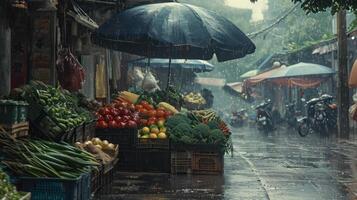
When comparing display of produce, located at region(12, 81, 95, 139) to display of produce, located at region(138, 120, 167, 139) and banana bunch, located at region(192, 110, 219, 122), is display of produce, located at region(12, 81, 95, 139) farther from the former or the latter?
banana bunch, located at region(192, 110, 219, 122)

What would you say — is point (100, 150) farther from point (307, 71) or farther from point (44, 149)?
point (307, 71)

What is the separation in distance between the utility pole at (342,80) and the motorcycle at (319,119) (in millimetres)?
2499

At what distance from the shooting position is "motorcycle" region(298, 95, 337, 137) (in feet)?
70.1

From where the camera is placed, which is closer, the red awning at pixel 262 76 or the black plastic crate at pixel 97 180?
the black plastic crate at pixel 97 180

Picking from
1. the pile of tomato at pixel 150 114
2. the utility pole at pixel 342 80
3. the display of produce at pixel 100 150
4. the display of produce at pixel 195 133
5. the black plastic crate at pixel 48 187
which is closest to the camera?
A: the black plastic crate at pixel 48 187

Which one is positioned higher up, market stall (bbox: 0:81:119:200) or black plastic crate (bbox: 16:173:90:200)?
market stall (bbox: 0:81:119:200)

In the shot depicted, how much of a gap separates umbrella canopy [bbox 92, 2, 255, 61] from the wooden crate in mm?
4043

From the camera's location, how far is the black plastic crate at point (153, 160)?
10.1m

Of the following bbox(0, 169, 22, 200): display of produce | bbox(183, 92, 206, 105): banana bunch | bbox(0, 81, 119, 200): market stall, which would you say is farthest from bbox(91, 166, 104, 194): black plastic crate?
bbox(183, 92, 206, 105): banana bunch

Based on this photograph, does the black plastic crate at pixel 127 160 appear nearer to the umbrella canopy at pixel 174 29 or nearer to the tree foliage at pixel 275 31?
the umbrella canopy at pixel 174 29

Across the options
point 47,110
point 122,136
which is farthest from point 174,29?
point 47,110

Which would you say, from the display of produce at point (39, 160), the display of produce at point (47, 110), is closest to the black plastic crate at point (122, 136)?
the display of produce at point (47, 110)

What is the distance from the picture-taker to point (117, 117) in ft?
33.9

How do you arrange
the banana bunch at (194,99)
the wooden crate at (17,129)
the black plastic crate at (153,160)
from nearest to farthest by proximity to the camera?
the wooden crate at (17,129) → the black plastic crate at (153,160) → the banana bunch at (194,99)
